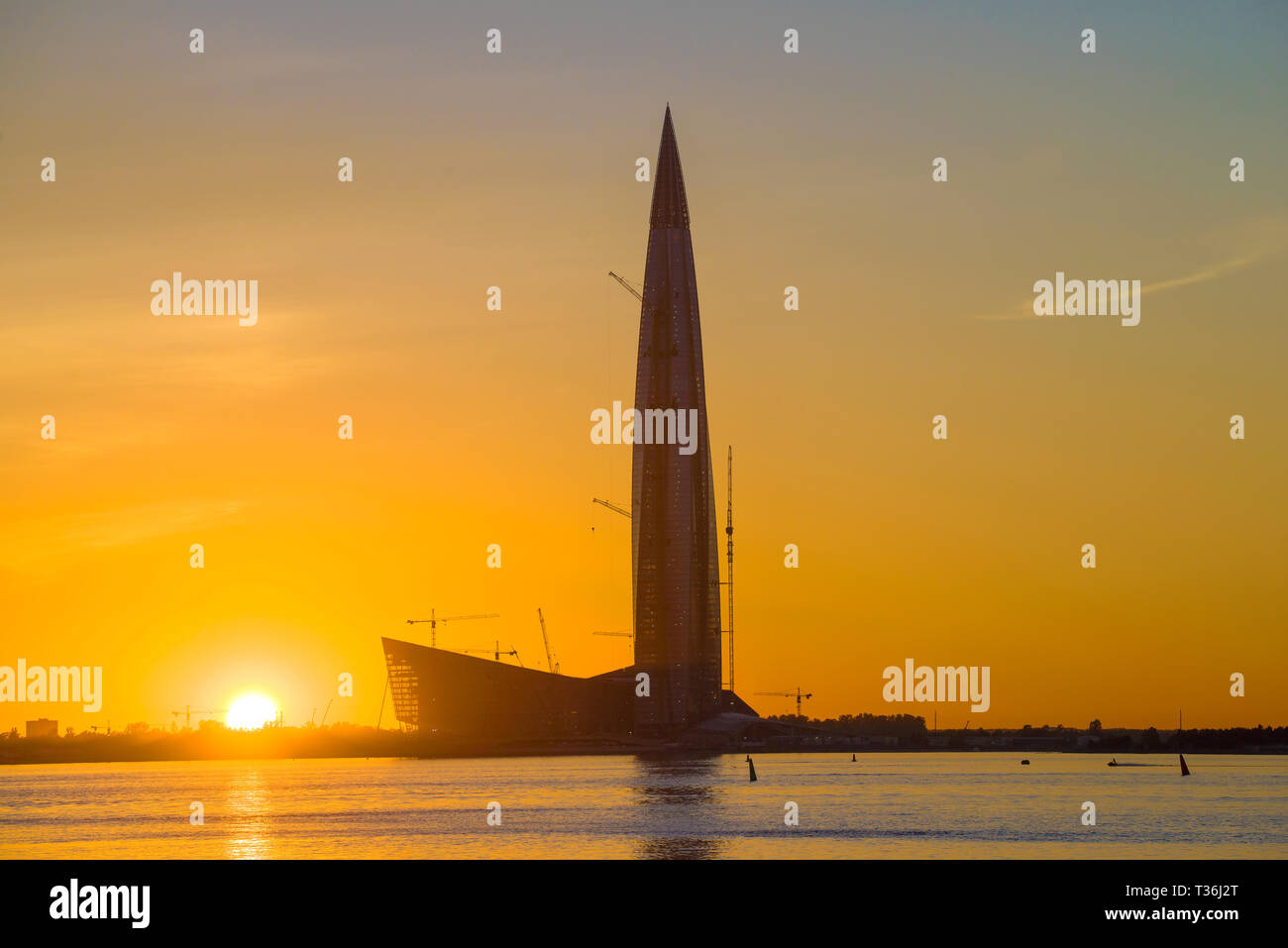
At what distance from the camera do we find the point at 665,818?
78.1m

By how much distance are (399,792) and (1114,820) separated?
58.0m

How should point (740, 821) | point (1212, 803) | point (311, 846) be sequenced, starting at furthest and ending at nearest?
point (1212, 803) → point (740, 821) → point (311, 846)

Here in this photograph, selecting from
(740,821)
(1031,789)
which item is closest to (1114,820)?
(740,821)

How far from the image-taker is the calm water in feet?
204

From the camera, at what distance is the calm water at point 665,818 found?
62.2 meters

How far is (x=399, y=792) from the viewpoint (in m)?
116
